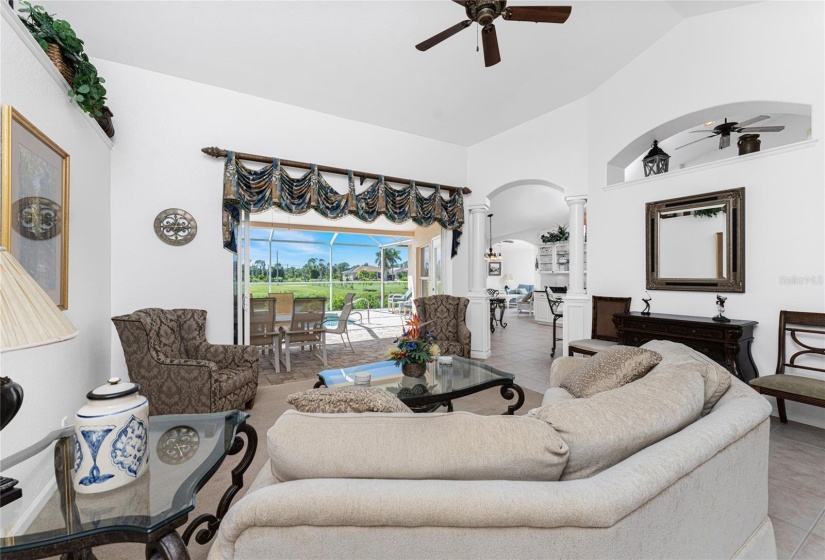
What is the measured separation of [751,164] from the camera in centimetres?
318

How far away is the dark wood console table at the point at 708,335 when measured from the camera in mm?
2992

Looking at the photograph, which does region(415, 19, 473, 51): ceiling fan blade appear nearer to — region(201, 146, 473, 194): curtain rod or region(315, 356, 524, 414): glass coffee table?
region(201, 146, 473, 194): curtain rod

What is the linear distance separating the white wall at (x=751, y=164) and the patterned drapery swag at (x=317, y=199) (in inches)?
90.0

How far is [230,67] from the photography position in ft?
11.7

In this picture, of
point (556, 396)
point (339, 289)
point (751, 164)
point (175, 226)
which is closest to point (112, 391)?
point (556, 396)

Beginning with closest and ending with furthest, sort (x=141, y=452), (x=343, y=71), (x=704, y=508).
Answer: (x=704, y=508)
(x=141, y=452)
(x=343, y=71)

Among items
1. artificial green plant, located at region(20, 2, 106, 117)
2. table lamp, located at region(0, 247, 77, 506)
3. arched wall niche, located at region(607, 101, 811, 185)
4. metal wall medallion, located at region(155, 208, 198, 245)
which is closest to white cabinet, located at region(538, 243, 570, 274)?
arched wall niche, located at region(607, 101, 811, 185)

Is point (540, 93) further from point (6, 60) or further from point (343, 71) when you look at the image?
point (6, 60)

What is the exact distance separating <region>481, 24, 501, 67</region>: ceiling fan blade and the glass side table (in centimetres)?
283

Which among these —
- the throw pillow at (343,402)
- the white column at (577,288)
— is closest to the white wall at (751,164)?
the white column at (577,288)

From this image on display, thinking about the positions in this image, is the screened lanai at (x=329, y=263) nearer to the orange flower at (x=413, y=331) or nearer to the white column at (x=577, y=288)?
the orange flower at (x=413, y=331)

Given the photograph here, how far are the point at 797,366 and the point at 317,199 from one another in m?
4.79

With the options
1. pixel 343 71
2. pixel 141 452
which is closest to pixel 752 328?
pixel 141 452

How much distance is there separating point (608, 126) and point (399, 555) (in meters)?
4.81
